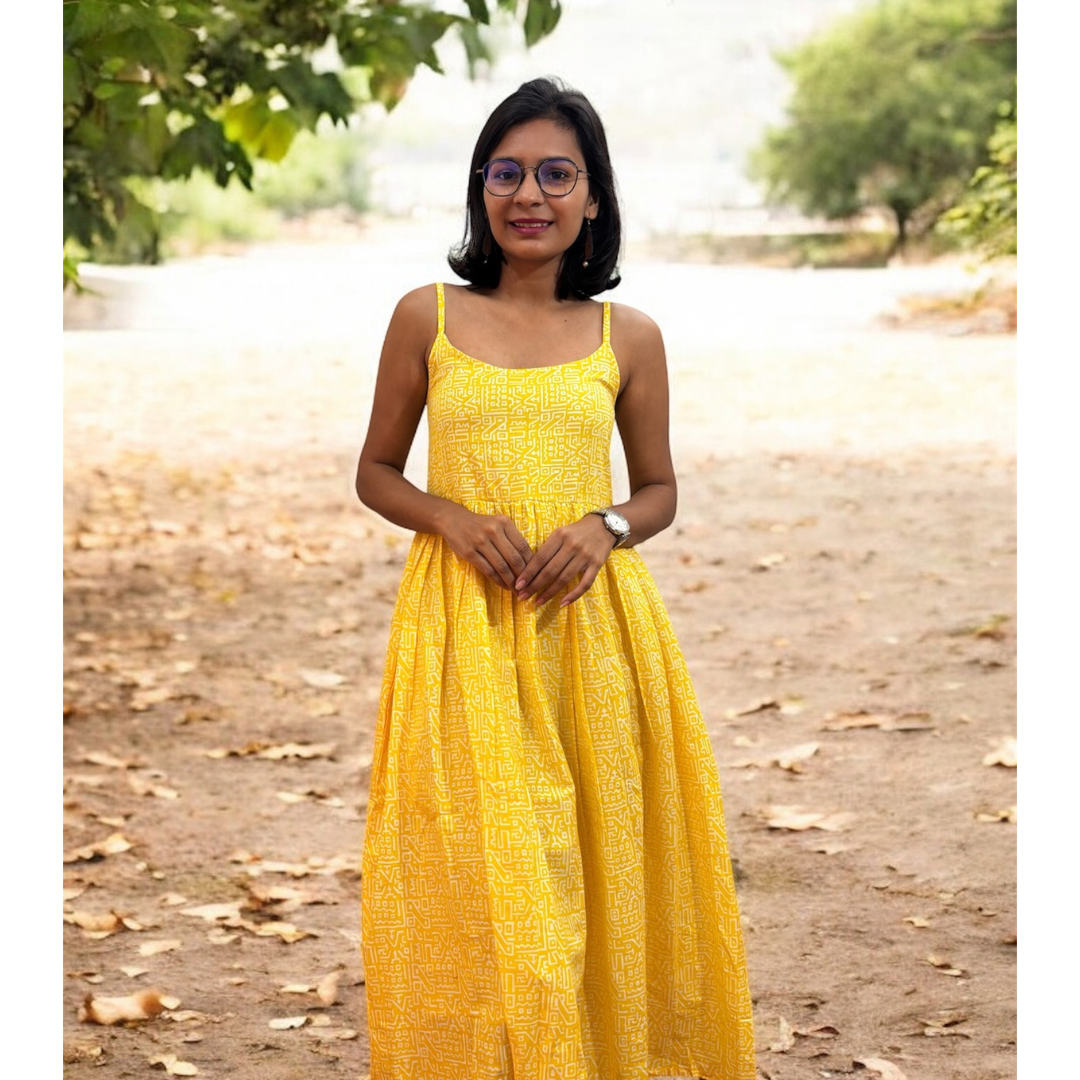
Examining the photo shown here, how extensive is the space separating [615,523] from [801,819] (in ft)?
8.11

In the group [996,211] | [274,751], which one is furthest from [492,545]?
[996,211]

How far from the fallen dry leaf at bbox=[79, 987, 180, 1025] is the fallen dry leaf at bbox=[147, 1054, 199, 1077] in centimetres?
21

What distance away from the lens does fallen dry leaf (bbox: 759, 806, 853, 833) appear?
15.1 ft

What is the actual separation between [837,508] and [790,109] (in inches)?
1054

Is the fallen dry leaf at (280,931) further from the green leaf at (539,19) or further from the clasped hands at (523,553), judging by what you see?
the green leaf at (539,19)

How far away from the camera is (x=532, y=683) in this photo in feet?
8.06

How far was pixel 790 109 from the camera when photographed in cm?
3431

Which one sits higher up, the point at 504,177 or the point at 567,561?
the point at 504,177

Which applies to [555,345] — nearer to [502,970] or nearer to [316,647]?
[502,970]

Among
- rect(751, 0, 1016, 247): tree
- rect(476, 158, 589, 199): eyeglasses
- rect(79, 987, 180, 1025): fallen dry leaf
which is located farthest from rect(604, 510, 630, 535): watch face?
rect(751, 0, 1016, 247): tree

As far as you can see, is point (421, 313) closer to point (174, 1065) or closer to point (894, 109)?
point (174, 1065)

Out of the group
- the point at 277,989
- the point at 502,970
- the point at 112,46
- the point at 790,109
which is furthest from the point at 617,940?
the point at 790,109

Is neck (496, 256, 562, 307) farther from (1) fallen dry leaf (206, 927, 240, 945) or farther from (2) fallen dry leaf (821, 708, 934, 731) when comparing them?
(2) fallen dry leaf (821, 708, 934, 731)

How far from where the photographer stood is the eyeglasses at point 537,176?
8.02ft
